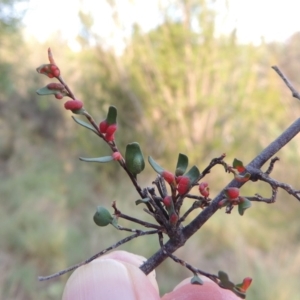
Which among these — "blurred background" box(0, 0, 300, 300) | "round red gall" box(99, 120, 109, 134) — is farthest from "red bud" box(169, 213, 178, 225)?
"blurred background" box(0, 0, 300, 300)

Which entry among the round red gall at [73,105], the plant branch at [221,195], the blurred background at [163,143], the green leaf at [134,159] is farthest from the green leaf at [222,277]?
the blurred background at [163,143]

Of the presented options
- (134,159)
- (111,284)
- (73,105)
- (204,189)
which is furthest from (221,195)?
(111,284)

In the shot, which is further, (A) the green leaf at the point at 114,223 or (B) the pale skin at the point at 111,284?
(B) the pale skin at the point at 111,284

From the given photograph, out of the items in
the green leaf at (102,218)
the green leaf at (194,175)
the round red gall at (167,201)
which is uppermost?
the green leaf at (194,175)

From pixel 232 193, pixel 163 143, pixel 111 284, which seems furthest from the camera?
pixel 163 143

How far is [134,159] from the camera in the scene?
0.59 m

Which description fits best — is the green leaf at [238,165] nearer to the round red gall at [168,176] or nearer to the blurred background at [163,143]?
the round red gall at [168,176]

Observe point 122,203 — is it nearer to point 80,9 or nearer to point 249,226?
point 249,226

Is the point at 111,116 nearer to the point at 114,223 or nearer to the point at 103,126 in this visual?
the point at 103,126

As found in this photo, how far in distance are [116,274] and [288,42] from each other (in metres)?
6.96

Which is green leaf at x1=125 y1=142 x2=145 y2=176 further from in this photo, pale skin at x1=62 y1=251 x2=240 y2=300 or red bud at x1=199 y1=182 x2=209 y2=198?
pale skin at x1=62 y1=251 x2=240 y2=300

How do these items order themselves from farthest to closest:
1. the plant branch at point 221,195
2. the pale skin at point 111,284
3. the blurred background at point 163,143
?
the blurred background at point 163,143 < the pale skin at point 111,284 < the plant branch at point 221,195

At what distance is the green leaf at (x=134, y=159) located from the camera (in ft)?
1.93

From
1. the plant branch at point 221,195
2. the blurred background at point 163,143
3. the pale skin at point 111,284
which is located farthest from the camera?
the blurred background at point 163,143
